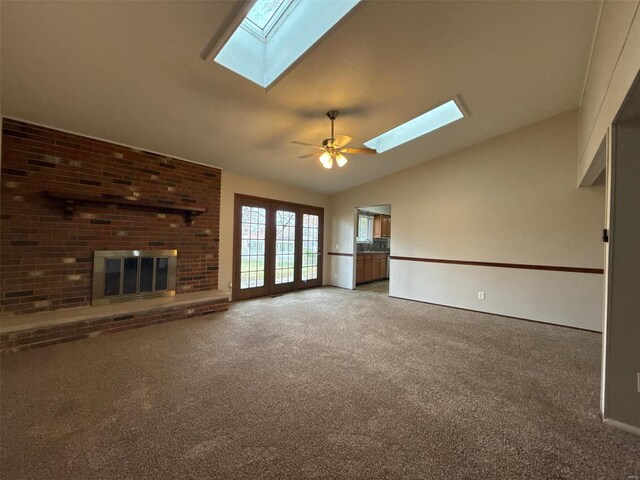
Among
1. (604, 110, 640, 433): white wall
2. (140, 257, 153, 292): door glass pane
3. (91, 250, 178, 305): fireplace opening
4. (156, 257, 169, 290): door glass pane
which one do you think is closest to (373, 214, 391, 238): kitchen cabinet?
(91, 250, 178, 305): fireplace opening

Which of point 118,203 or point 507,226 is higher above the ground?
point 118,203

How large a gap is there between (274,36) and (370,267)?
19.0 ft

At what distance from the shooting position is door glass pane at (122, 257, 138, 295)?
3.66 metres

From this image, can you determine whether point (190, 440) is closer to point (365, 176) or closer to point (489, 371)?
point (489, 371)

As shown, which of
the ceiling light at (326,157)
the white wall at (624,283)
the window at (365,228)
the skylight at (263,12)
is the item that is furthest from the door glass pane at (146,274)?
the window at (365,228)

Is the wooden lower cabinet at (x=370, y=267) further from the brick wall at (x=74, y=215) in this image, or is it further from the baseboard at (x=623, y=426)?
the baseboard at (x=623, y=426)

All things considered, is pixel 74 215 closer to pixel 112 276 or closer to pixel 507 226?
pixel 112 276

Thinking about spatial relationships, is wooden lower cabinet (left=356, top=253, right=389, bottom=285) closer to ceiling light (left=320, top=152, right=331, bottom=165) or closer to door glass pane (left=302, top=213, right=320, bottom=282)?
door glass pane (left=302, top=213, right=320, bottom=282)

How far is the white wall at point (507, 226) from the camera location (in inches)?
147

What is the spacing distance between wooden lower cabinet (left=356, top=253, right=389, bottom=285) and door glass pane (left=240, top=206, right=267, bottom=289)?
2539 mm

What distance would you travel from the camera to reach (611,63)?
1.82 m

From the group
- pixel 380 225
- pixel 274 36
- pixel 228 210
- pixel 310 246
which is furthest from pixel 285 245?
pixel 274 36

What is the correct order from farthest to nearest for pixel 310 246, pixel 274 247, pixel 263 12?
pixel 310 246
pixel 274 247
pixel 263 12

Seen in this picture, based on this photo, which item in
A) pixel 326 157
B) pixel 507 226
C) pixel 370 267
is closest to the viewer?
pixel 326 157
